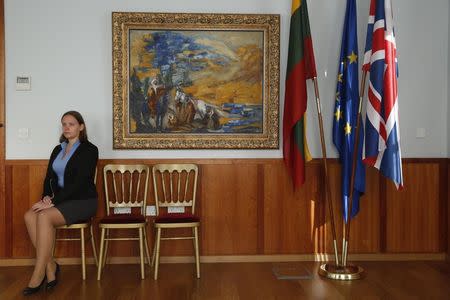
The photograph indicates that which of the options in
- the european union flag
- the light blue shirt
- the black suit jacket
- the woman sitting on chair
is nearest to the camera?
the woman sitting on chair

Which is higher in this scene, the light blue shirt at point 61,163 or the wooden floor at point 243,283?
the light blue shirt at point 61,163

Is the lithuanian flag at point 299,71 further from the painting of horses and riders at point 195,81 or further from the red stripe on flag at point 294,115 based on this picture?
the painting of horses and riders at point 195,81

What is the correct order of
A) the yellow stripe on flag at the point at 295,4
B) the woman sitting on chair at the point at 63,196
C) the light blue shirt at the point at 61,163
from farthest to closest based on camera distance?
the yellow stripe on flag at the point at 295,4
the light blue shirt at the point at 61,163
the woman sitting on chair at the point at 63,196

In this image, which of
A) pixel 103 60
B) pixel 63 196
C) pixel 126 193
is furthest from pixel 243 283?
pixel 103 60

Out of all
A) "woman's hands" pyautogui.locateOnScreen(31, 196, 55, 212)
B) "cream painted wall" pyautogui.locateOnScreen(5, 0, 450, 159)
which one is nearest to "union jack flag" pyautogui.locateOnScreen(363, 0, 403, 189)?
"cream painted wall" pyautogui.locateOnScreen(5, 0, 450, 159)

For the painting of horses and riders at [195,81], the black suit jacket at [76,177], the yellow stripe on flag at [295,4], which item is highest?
the yellow stripe on flag at [295,4]

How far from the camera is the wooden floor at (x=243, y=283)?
3684mm

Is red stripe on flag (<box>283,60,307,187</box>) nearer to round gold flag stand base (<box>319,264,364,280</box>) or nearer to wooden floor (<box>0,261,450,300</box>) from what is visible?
round gold flag stand base (<box>319,264,364,280</box>)

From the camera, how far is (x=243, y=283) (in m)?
4.01

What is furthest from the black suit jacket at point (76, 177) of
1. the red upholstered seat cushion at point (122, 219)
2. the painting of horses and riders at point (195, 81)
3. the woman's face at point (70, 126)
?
the painting of horses and riders at point (195, 81)

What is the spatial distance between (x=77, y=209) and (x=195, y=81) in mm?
1633

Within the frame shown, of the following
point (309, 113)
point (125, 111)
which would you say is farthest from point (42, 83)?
point (309, 113)

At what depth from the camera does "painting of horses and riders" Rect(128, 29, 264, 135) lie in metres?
4.67

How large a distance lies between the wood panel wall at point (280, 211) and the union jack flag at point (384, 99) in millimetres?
728
